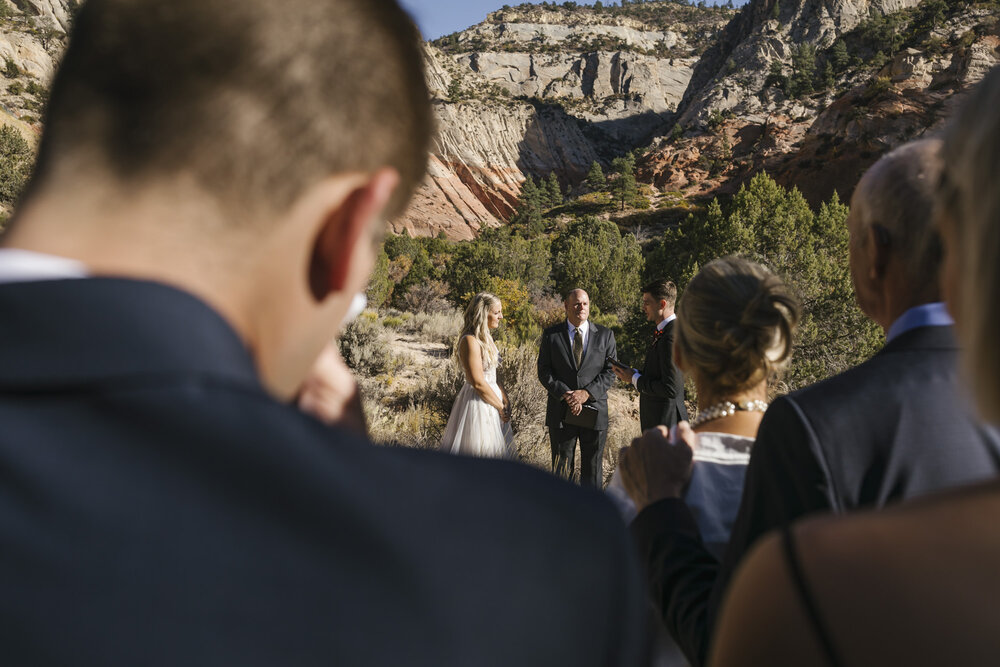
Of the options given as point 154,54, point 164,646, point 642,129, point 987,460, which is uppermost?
point 642,129

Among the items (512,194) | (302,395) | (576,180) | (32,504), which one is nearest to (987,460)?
(302,395)

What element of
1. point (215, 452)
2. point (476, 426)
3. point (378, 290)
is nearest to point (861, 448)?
point (215, 452)

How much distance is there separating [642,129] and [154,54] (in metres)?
83.1

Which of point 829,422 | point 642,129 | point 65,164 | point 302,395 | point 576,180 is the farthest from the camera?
point 642,129

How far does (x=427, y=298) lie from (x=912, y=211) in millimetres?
17194

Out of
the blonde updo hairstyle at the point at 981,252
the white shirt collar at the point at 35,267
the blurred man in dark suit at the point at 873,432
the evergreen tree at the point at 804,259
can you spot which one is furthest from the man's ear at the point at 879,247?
the evergreen tree at the point at 804,259

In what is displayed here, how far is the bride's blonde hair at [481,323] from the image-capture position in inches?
203

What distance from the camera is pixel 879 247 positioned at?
1.37m

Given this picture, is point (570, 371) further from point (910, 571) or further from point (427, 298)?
point (427, 298)

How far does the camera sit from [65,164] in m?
0.53

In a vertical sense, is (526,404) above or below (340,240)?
below

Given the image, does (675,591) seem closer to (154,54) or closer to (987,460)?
(987,460)

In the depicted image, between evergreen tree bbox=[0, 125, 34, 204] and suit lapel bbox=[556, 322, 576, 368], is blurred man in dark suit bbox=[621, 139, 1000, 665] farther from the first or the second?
evergreen tree bbox=[0, 125, 34, 204]

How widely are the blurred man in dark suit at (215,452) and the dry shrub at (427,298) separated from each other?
16.2m
